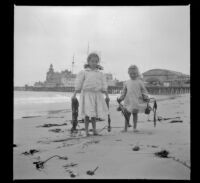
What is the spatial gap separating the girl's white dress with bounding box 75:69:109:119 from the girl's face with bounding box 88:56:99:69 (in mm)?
61

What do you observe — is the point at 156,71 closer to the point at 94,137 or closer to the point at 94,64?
the point at 94,64

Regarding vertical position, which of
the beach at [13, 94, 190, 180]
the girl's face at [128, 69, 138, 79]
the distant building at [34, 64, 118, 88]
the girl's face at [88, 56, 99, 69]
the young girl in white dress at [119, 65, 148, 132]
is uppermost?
A: the girl's face at [88, 56, 99, 69]

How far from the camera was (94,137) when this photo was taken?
10.2ft

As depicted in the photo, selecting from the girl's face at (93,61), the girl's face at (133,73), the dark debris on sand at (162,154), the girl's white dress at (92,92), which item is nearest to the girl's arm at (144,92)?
the girl's face at (133,73)

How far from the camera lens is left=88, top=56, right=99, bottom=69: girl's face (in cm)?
315

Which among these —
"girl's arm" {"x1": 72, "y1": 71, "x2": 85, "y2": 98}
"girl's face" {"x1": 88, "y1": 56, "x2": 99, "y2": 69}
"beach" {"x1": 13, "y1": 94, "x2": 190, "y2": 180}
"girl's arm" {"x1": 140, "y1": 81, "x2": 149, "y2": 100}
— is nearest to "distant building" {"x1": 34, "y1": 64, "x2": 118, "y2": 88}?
"girl's arm" {"x1": 72, "y1": 71, "x2": 85, "y2": 98}

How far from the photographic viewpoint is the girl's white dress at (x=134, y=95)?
3389 millimetres

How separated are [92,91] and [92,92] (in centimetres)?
1

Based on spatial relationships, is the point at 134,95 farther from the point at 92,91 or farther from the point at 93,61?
the point at 93,61

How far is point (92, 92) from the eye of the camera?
326 centimetres

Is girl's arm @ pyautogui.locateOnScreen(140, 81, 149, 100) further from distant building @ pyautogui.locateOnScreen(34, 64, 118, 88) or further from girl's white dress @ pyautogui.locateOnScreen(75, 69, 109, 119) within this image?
girl's white dress @ pyautogui.locateOnScreen(75, 69, 109, 119)

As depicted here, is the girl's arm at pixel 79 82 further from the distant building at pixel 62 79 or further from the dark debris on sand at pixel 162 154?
the dark debris on sand at pixel 162 154
